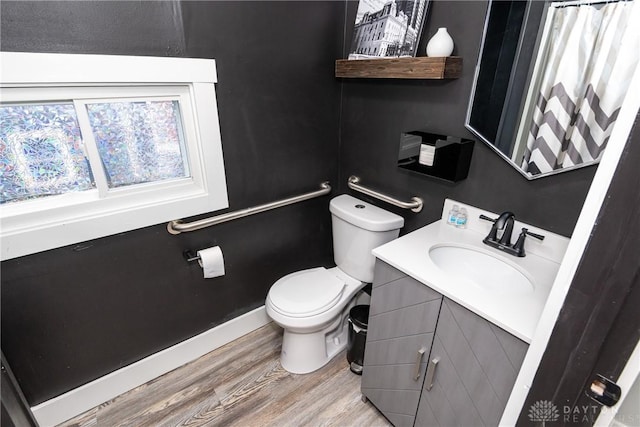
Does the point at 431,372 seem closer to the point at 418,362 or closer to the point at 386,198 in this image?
the point at 418,362

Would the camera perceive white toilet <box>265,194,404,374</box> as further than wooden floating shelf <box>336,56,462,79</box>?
Yes

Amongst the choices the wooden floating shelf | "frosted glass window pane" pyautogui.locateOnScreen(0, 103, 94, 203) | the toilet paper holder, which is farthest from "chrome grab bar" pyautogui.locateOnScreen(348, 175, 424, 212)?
"frosted glass window pane" pyautogui.locateOnScreen(0, 103, 94, 203)

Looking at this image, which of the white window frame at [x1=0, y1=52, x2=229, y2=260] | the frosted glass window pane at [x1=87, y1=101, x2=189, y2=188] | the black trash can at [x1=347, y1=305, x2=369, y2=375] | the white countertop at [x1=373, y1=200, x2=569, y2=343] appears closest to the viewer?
the white countertop at [x1=373, y1=200, x2=569, y2=343]

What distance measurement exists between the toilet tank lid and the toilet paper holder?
751 mm

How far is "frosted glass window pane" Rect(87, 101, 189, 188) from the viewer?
130 centimetres

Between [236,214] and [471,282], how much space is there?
1.12m

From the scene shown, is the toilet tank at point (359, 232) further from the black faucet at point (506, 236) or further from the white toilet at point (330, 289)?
the black faucet at point (506, 236)

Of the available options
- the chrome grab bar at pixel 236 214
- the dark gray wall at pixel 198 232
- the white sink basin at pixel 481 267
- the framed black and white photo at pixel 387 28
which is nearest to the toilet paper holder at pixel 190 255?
the dark gray wall at pixel 198 232

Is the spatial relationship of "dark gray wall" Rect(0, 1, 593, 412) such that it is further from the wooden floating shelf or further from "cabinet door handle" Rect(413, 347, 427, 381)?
"cabinet door handle" Rect(413, 347, 427, 381)

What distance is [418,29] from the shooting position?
136 centimetres

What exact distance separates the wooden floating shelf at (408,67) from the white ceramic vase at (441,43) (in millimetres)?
38

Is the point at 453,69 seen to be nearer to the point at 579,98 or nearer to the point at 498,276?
the point at 579,98

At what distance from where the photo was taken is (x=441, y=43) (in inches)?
49.4

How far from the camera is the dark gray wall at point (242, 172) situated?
46.0 inches
